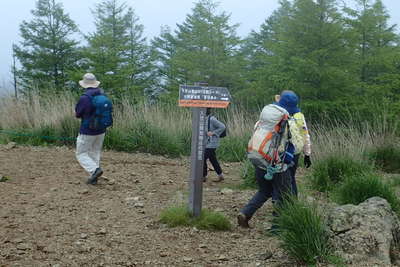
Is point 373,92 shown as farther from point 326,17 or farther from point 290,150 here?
point 290,150

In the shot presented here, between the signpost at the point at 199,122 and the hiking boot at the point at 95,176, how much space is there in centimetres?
229

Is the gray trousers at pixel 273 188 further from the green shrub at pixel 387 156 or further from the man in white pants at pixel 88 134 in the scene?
the green shrub at pixel 387 156

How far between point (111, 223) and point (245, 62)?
24840 millimetres

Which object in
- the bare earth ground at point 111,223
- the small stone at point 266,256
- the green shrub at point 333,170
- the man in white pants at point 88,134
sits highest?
the man in white pants at point 88,134

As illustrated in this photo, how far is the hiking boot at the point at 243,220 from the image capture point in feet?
17.0

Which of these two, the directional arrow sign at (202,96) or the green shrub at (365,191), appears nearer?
the directional arrow sign at (202,96)

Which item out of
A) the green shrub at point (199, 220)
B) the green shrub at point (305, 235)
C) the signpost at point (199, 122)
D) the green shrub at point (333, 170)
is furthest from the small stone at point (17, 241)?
the green shrub at point (333, 170)

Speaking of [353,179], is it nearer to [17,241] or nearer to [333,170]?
[333,170]

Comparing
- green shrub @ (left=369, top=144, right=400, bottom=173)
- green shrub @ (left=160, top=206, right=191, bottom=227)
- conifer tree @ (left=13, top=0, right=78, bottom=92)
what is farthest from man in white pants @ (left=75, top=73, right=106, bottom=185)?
conifer tree @ (left=13, top=0, right=78, bottom=92)

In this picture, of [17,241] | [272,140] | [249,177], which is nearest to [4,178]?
[17,241]

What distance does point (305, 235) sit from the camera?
4.02m

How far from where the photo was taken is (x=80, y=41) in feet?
85.3

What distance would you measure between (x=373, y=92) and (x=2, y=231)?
17313 mm

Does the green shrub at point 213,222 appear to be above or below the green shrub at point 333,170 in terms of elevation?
below
